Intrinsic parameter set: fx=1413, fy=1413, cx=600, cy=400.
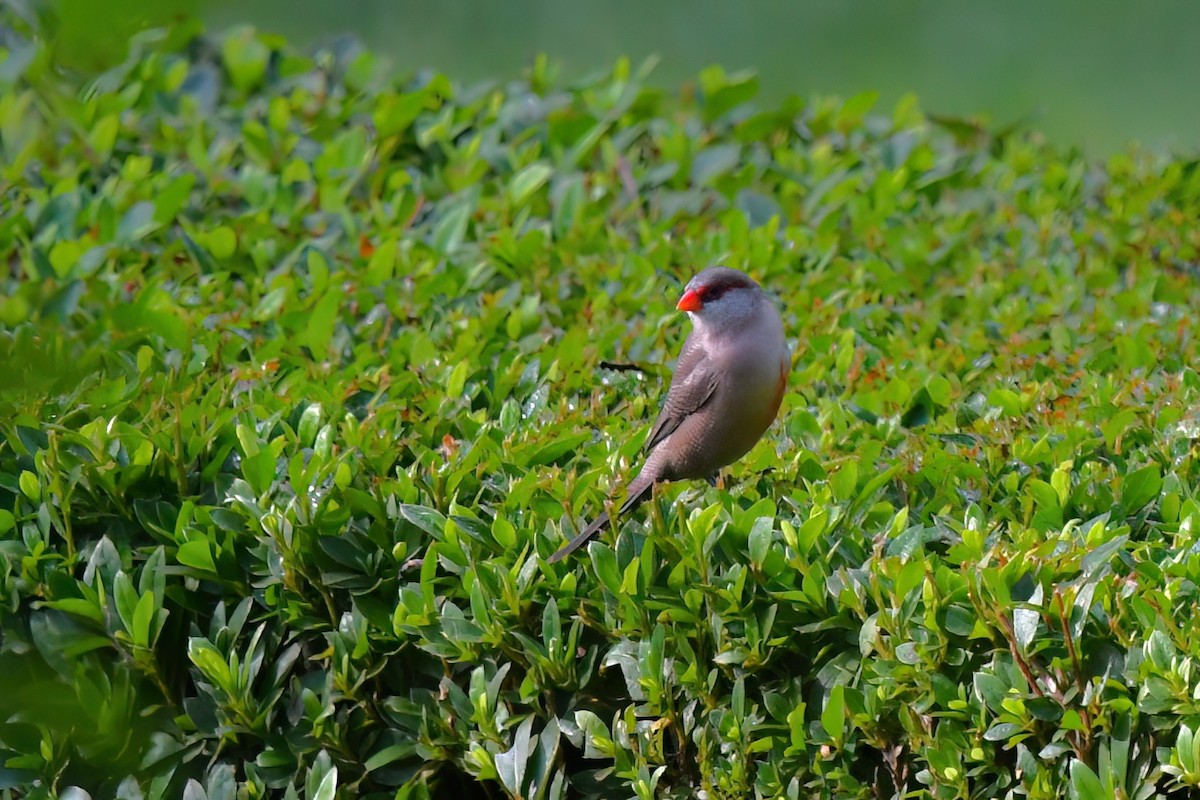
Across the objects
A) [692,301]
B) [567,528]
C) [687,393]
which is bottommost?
[567,528]

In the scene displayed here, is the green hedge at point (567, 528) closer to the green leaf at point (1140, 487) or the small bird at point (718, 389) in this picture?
the green leaf at point (1140, 487)

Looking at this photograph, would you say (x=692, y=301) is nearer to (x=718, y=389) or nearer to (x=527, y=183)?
(x=718, y=389)

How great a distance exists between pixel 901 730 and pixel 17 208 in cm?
446

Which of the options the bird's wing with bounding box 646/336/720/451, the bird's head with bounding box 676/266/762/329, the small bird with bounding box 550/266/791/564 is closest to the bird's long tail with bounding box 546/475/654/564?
the small bird with bounding box 550/266/791/564

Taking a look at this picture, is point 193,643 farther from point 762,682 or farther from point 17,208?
point 17,208

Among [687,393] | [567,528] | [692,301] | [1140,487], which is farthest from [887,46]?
[567,528]

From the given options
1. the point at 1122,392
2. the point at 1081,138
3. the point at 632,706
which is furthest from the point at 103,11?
the point at 1081,138

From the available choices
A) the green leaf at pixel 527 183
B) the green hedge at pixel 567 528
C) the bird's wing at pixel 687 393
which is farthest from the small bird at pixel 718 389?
the green leaf at pixel 527 183

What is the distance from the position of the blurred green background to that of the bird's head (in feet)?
25.1

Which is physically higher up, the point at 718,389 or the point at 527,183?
the point at 527,183

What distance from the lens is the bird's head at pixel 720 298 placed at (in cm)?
367

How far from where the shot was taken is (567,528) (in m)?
3.25

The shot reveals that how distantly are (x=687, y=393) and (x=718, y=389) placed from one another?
104 millimetres

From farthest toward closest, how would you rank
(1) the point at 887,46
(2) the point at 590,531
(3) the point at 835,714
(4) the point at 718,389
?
(1) the point at 887,46 < (4) the point at 718,389 < (2) the point at 590,531 < (3) the point at 835,714
